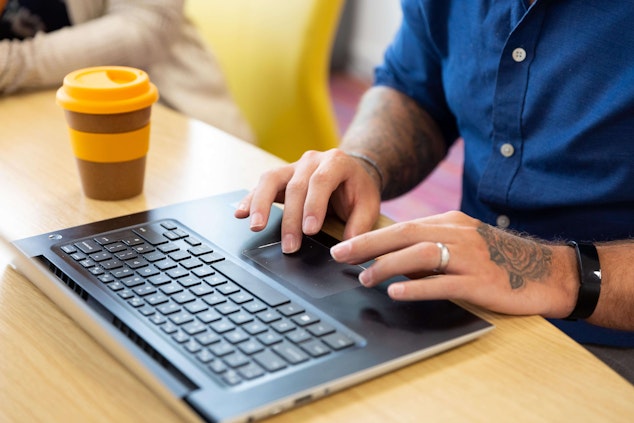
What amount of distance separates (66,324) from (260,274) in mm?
169

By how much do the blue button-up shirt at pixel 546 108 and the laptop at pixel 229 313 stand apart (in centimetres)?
34

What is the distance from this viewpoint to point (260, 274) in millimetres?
743

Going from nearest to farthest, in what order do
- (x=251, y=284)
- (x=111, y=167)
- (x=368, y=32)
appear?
(x=251, y=284)
(x=111, y=167)
(x=368, y=32)

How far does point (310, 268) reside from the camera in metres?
0.77

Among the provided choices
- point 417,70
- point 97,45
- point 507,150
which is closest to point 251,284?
point 507,150

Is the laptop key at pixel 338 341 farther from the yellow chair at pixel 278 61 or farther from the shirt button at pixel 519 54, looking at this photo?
the yellow chair at pixel 278 61

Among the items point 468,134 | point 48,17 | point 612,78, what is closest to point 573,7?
point 612,78

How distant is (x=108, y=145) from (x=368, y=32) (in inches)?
120

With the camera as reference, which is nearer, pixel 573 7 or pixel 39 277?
pixel 39 277

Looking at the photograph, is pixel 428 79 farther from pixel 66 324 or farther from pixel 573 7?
pixel 66 324

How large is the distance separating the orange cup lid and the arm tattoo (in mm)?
387

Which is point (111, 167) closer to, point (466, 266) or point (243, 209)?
point (243, 209)

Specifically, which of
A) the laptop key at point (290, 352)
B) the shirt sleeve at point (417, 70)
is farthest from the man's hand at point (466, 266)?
the shirt sleeve at point (417, 70)

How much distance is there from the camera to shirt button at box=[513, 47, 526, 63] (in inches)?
39.3
